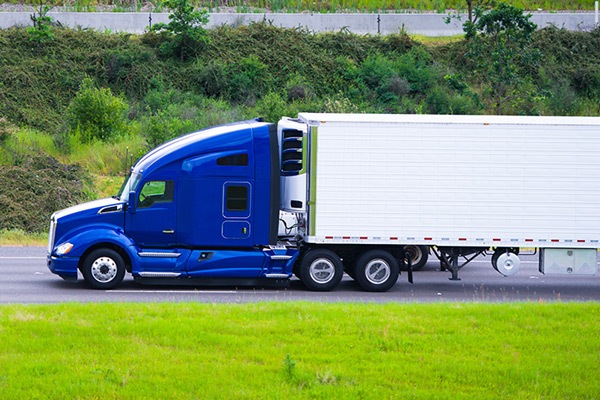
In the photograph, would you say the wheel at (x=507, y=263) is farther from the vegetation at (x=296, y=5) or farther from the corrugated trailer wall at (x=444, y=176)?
the vegetation at (x=296, y=5)

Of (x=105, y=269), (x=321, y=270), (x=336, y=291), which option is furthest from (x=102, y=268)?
(x=336, y=291)

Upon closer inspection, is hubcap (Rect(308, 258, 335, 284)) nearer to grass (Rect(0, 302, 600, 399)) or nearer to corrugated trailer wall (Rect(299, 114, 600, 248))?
corrugated trailer wall (Rect(299, 114, 600, 248))

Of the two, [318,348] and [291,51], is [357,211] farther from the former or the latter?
[291,51]

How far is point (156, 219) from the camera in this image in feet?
48.4

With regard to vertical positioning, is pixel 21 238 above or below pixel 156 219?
below

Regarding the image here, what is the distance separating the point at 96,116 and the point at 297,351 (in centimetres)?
2718

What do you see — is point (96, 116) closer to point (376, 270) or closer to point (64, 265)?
point (64, 265)

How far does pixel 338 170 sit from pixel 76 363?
7525 millimetres

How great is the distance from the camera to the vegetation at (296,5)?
4928cm

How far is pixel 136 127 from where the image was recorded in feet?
117

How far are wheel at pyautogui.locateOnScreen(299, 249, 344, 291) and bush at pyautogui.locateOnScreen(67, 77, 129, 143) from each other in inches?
818

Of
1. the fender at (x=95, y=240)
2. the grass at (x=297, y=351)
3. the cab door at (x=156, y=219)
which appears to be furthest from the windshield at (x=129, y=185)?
the grass at (x=297, y=351)

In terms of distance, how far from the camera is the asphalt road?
551 inches

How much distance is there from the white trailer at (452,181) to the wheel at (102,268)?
11.4 ft
